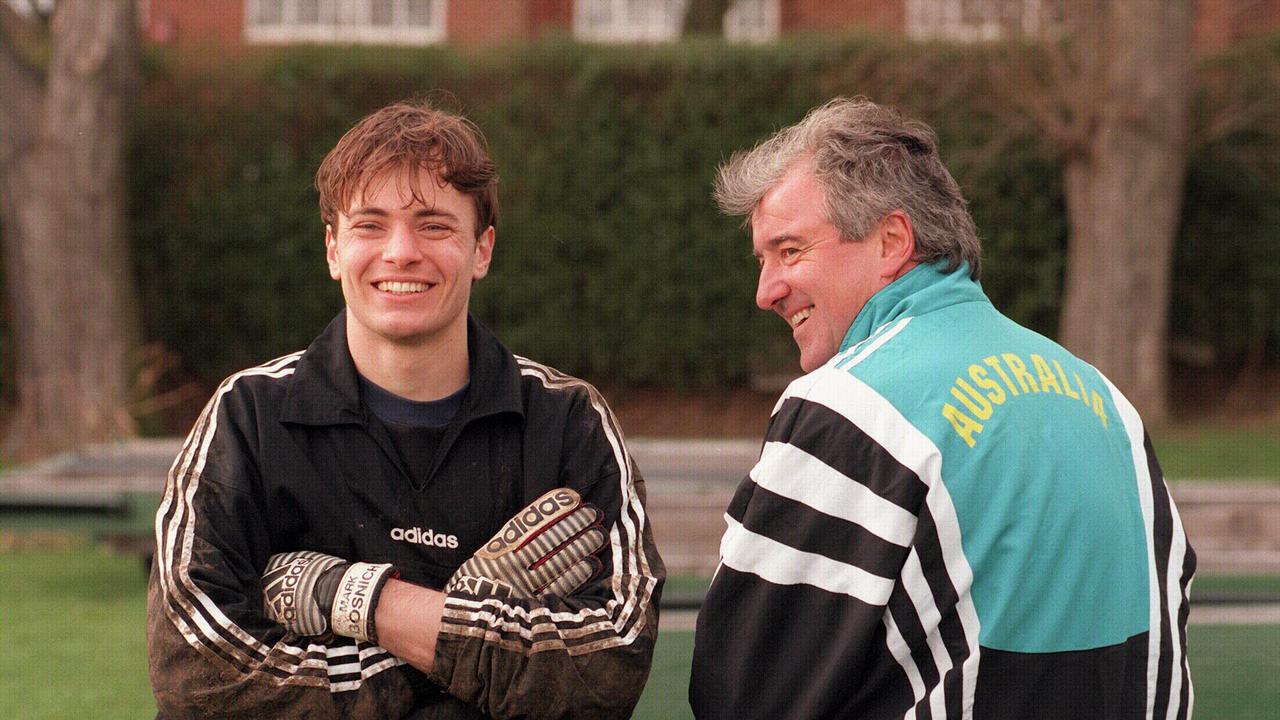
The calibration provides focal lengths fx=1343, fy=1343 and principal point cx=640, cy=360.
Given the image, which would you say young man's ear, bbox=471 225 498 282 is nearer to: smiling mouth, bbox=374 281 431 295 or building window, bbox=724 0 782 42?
smiling mouth, bbox=374 281 431 295

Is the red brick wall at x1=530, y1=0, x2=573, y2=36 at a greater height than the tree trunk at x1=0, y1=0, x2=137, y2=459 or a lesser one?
greater

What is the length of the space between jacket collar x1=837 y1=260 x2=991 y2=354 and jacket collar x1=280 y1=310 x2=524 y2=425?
0.70 metres

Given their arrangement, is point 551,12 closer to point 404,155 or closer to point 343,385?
point 404,155

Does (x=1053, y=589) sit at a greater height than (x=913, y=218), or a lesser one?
lesser

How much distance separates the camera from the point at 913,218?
7.89ft

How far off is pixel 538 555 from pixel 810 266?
0.74m

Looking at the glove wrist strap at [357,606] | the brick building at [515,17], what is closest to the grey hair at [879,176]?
the glove wrist strap at [357,606]

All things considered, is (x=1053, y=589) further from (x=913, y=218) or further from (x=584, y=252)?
(x=584, y=252)

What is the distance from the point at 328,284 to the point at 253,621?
8930 millimetres

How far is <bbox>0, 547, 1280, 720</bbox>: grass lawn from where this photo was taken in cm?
310

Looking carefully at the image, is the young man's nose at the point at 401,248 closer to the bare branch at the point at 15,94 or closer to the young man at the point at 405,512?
the young man at the point at 405,512

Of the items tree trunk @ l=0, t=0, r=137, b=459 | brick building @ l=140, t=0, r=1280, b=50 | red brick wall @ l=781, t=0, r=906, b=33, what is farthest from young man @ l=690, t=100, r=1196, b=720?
red brick wall @ l=781, t=0, r=906, b=33

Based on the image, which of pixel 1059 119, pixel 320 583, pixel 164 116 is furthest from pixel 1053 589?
pixel 164 116

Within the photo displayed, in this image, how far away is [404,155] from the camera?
261 centimetres
